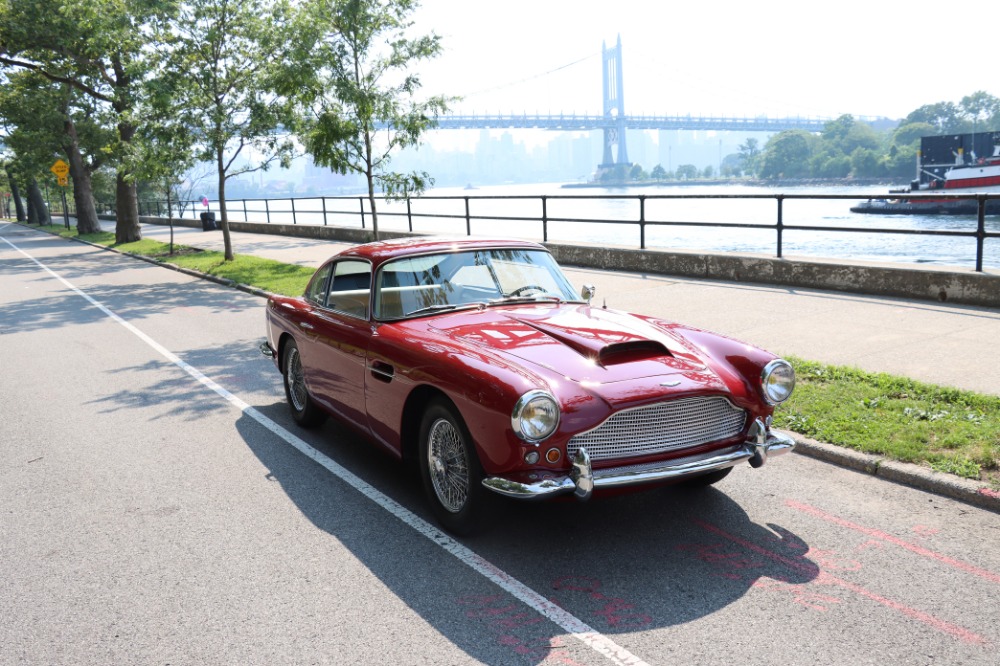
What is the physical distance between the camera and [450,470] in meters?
4.47

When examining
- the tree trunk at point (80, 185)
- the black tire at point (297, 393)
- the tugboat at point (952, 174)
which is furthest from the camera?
the tugboat at point (952, 174)

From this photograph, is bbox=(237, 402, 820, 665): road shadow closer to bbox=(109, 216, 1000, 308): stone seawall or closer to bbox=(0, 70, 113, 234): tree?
bbox=(109, 216, 1000, 308): stone seawall

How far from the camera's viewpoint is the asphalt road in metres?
3.38

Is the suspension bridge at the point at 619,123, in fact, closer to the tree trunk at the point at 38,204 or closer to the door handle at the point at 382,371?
the tree trunk at the point at 38,204

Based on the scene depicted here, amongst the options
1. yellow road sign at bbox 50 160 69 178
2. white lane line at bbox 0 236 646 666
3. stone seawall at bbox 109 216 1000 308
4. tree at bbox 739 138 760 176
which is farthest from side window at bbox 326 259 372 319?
tree at bbox 739 138 760 176

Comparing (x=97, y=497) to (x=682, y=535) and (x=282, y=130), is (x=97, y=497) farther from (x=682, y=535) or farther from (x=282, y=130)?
(x=282, y=130)

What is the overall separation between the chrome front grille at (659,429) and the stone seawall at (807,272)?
662 centimetres

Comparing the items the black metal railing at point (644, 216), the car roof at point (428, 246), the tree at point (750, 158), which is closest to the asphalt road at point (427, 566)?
the car roof at point (428, 246)

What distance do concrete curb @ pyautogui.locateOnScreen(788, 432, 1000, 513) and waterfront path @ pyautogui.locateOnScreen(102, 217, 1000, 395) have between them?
164 cm

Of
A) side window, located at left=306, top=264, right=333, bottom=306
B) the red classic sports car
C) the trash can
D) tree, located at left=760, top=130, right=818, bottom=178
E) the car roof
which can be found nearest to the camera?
the red classic sports car

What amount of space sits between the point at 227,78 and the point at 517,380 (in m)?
17.4

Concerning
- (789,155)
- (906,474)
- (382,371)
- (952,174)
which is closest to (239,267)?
(382,371)

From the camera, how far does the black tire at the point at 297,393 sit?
6.41 m

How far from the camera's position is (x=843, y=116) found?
55.4m
